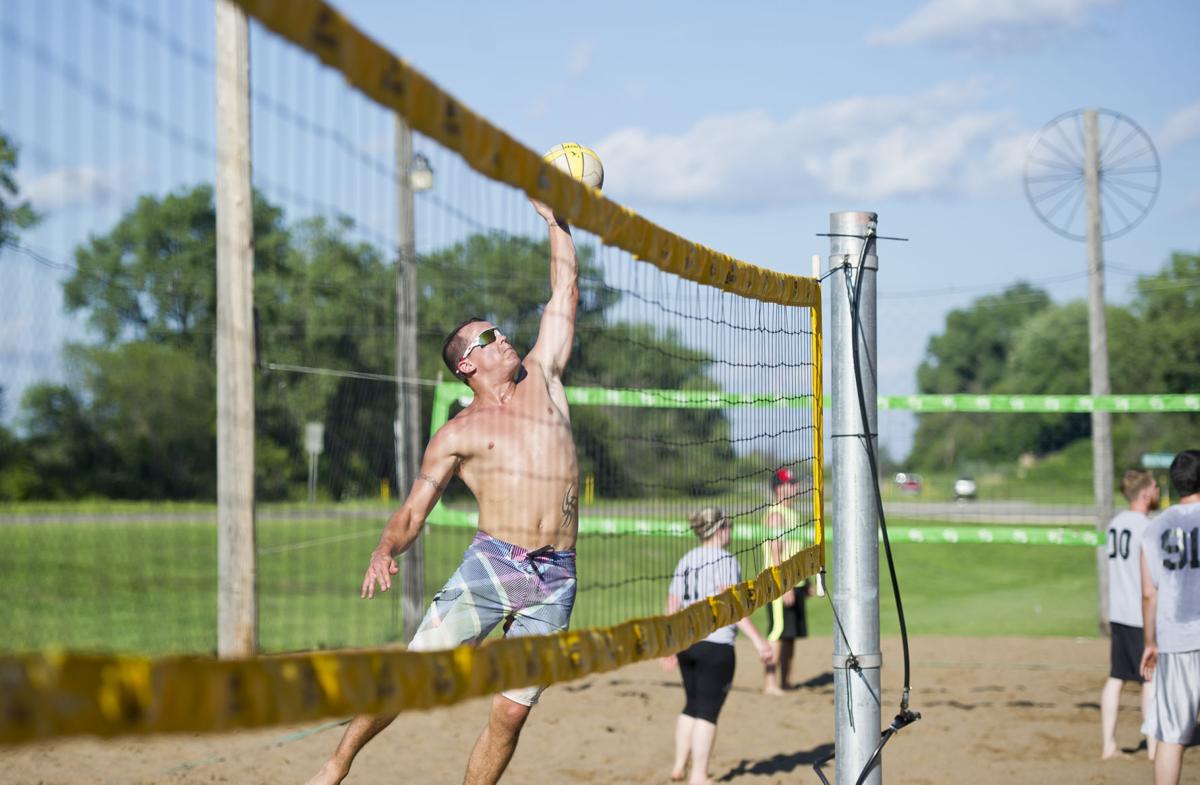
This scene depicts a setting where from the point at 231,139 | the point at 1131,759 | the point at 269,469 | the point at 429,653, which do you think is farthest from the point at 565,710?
the point at 269,469

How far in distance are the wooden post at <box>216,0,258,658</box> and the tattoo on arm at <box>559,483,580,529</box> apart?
10.6 ft

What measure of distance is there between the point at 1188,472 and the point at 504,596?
3110 mm

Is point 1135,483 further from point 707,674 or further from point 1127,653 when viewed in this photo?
point 707,674

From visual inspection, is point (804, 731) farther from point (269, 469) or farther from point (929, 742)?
point (269, 469)

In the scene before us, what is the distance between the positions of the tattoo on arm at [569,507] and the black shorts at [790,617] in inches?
177

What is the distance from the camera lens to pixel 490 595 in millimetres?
4359

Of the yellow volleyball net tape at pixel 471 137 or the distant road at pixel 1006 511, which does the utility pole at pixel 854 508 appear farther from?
the distant road at pixel 1006 511

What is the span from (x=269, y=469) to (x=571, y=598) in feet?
42.1

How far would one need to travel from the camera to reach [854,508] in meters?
4.14

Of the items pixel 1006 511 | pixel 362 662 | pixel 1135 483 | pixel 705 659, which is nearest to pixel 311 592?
pixel 1006 511

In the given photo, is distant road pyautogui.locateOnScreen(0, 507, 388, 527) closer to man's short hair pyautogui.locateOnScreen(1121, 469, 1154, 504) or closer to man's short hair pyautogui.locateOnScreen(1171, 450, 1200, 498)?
man's short hair pyautogui.locateOnScreen(1171, 450, 1200, 498)

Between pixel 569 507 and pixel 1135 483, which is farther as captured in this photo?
pixel 1135 483

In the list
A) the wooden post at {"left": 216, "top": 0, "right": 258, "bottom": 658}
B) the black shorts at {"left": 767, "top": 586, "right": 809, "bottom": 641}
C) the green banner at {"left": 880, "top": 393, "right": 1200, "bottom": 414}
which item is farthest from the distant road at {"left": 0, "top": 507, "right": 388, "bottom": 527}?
the green banner at {"left": 880, "top": 393, "right": 1200, "bottom": 414}

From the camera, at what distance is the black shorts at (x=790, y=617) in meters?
8.66
